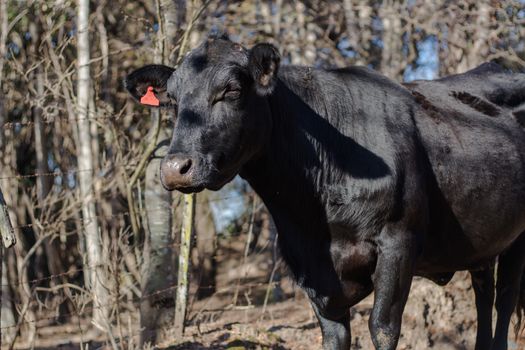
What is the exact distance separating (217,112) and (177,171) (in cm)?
53

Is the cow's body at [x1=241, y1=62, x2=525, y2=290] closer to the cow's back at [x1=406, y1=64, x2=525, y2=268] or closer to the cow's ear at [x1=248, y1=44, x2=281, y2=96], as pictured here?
the cow's back at [x1=406, y1=64, x2=525, y2=268]

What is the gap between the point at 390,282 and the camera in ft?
15.0

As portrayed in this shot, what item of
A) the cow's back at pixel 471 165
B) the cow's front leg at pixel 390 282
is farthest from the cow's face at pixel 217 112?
the cow's back at pixel 471 165

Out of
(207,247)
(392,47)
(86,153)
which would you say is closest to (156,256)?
(86,153)

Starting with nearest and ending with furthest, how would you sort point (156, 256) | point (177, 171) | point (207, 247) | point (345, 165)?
1. point (177, 171)
2. point (345, 165)
3. point (156, 256)
4. point (207, 247)

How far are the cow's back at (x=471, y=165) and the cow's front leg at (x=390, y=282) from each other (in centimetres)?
53

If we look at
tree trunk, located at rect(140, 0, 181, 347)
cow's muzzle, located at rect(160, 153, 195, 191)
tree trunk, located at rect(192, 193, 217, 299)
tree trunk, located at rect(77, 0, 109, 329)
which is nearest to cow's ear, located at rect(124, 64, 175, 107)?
cow's muzzle, located at rect(160, 153, 195, 191)

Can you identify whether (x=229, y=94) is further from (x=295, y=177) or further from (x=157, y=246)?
(x=157, y=246)

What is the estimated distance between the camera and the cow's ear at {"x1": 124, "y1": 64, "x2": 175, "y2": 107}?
4.87 metres

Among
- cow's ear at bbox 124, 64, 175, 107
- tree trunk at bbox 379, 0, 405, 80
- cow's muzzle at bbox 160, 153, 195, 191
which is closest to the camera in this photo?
cow's muzzle at bbox 160, 153, 195, 191

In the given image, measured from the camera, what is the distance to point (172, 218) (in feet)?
25.2

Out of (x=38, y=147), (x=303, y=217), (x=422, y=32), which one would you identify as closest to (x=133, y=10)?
(x=38, y=147)

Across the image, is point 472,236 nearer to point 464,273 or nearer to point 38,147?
point 464,273

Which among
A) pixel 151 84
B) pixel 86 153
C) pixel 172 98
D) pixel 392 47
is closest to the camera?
pixel 172 98
